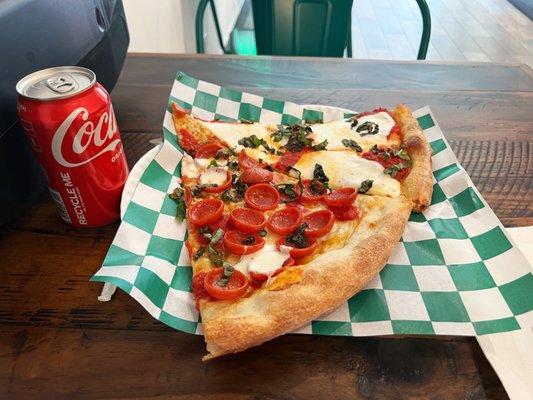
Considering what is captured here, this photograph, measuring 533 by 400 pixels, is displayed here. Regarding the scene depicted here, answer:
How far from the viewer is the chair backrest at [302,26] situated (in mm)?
2225

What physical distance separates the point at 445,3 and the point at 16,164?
21.3 ft

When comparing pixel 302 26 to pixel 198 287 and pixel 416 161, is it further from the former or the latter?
pixel 198 287

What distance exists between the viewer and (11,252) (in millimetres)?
1040

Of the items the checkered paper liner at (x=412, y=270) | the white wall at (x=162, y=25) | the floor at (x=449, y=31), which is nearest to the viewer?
the checkered paper liner at (x=412, y=270)

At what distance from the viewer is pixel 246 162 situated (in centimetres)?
134

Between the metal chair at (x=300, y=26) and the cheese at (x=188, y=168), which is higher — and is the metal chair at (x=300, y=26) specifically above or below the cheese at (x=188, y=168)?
below

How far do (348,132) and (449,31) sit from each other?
4.49m

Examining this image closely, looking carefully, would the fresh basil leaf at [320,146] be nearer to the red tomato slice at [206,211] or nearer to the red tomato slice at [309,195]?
the red tomato slice at [309,195]

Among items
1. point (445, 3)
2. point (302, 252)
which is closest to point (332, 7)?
point (302, 252)

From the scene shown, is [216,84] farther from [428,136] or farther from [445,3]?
[445,3]

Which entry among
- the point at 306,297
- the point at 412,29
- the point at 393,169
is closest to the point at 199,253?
the point at 306,297

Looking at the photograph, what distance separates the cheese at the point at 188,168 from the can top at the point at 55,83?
420 mm

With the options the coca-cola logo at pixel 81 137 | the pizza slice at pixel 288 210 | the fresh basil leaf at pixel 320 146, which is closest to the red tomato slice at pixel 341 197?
the pizza slice at pixel 288 210

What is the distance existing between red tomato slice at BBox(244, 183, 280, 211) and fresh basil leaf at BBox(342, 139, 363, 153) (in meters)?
0.32
